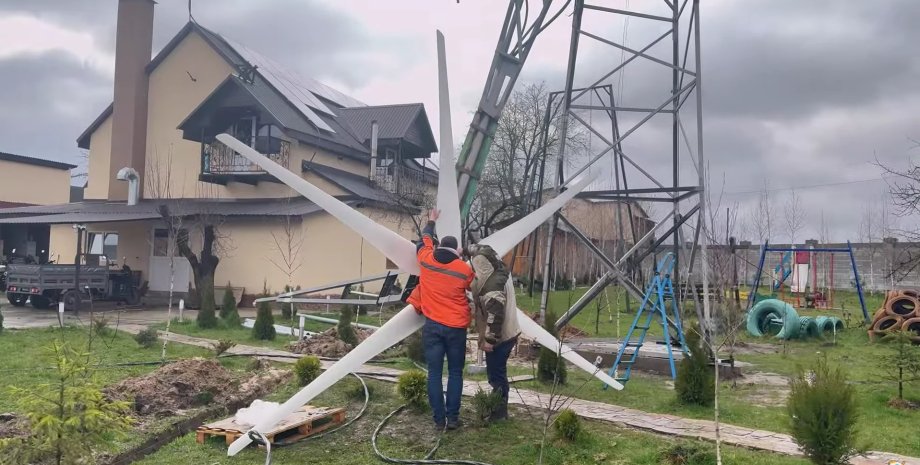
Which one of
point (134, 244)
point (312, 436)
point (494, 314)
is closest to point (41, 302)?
point (134, 244)

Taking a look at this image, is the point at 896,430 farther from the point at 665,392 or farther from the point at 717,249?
the point at 717,249

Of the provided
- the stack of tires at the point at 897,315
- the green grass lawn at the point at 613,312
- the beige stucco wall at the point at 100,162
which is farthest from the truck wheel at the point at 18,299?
the stack of tires at the point at 897,315

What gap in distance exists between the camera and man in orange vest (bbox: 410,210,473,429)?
757cm

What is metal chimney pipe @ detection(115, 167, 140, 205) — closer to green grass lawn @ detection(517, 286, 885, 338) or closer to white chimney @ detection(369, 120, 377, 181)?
white chimney @ detection(369, 120, 377, 181)

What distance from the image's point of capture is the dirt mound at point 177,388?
869 centimetres

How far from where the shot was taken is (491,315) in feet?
25.1

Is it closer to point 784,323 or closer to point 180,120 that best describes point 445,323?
point 784,323

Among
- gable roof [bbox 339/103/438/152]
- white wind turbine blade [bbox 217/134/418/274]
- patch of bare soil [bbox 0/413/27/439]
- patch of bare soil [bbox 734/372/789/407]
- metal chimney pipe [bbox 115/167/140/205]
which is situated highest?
gable roof [bbox 339/103/438/152]

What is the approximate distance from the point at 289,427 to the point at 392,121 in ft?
83.7

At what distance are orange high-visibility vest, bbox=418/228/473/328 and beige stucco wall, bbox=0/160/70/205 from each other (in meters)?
44.0

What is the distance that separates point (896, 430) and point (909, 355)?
2074 mm

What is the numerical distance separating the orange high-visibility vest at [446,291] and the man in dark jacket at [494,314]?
216 millimetres

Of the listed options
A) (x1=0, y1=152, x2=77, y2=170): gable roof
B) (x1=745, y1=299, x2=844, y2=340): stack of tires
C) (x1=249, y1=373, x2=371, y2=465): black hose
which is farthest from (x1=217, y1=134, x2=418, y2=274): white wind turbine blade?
(x1=0, y1=152, x2=77, y2=170): gable roof

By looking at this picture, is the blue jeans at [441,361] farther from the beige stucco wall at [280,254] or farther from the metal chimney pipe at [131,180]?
the metal chimney pipe at [131,180]
